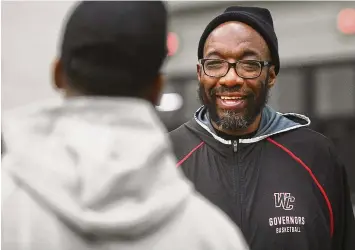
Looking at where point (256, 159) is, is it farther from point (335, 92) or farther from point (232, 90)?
point (335, 92)

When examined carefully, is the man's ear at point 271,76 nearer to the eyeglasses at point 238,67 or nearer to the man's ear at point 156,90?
the eyeglasses at point 238,67

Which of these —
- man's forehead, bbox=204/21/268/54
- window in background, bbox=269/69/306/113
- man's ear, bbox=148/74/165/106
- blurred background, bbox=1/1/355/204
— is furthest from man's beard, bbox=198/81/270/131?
window in background, bbox=269/69/306/113

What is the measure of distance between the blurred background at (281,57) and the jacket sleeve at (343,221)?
3711mm

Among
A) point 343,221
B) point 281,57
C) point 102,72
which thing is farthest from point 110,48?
point 281,57

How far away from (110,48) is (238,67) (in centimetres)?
110

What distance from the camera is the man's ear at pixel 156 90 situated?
1.13 meters

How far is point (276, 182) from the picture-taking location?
2133 mm

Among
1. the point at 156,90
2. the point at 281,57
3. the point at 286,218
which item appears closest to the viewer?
the point at 156,90

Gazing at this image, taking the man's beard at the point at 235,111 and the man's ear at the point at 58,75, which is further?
the man's beard at the point at 235,111

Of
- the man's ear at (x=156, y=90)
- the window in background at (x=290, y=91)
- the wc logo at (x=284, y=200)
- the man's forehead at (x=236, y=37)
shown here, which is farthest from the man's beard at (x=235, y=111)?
the window in background at (x=290, y=91)

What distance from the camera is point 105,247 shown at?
1051 millimetres

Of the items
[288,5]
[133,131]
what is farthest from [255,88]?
[288,5]

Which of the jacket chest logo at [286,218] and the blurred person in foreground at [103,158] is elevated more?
the blurred person in foreground at [103,158]

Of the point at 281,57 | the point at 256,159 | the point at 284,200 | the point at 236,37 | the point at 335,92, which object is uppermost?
the point at 236,37
